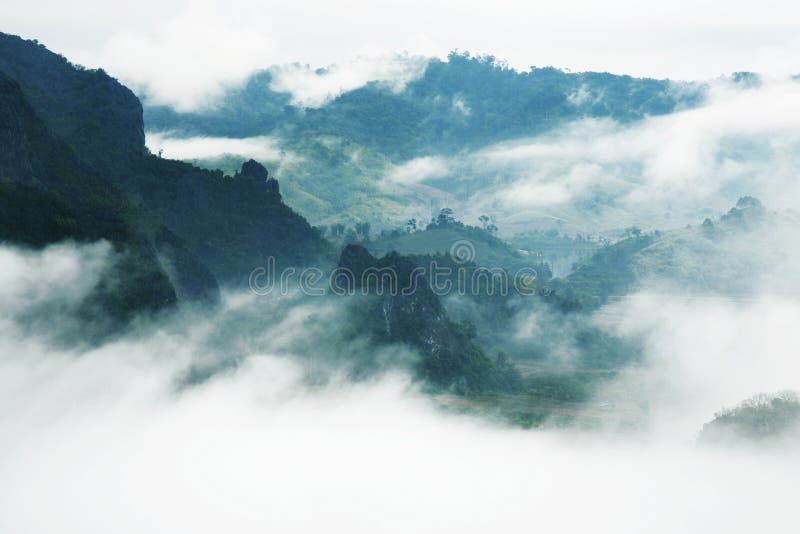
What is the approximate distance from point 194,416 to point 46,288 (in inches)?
1151

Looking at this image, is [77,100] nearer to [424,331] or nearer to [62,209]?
[62,209]

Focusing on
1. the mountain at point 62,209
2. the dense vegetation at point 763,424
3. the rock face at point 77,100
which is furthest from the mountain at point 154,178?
the dense vegetation at point 763,424

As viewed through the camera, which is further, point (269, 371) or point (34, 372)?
point (269, 371)

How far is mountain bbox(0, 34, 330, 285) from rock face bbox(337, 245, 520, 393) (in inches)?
1150

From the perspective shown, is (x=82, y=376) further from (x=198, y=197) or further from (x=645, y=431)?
(x=645, y=431)

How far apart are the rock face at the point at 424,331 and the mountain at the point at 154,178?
95.9ft

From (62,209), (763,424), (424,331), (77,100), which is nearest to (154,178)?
(77,100)

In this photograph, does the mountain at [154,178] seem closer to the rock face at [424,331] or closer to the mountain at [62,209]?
the mountain at [62,209]

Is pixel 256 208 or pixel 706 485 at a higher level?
pixel 256 208

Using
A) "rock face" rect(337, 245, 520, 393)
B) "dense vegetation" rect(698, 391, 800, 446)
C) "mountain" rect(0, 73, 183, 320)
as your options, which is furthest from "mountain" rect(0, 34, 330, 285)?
"dense vegetation" rect(698, 391, 800, 446)

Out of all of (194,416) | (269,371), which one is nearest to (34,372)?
(194,416)

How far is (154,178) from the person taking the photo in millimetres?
168750

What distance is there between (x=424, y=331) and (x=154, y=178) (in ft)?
193

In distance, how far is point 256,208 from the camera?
607ft
